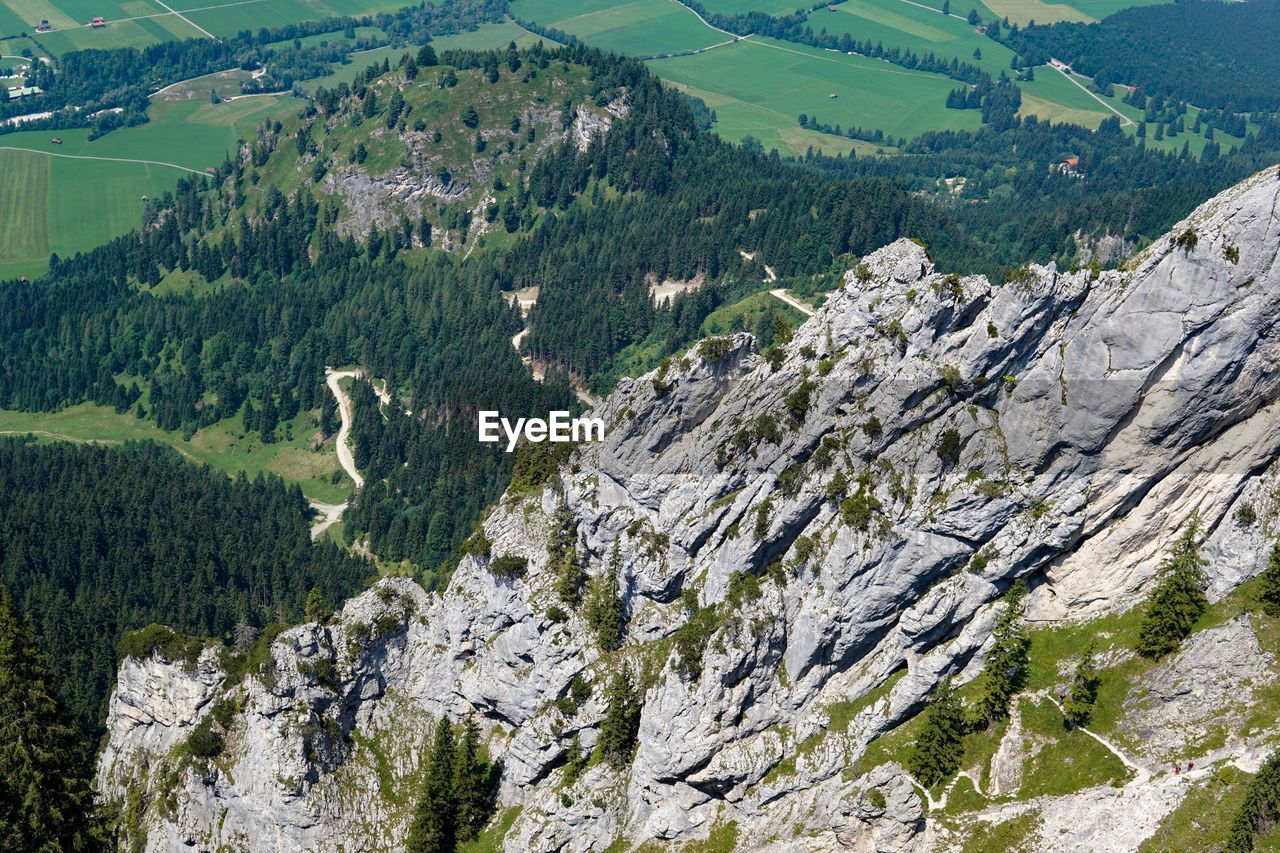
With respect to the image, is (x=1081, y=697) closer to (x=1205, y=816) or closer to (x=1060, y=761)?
(x=1060, y=761)

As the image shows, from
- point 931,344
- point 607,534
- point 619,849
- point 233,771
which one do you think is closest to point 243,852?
point 233,771

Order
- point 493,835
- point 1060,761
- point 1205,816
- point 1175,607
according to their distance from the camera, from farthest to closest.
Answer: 1. point 493,835
2. point 1175,607
3. point 1060,761
4. point 1205,816

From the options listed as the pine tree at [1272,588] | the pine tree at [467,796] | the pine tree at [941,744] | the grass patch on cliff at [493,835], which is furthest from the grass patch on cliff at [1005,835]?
the pine tree at [467,796]

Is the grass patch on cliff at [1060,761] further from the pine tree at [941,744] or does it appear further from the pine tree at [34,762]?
the pine tree at [34,762]

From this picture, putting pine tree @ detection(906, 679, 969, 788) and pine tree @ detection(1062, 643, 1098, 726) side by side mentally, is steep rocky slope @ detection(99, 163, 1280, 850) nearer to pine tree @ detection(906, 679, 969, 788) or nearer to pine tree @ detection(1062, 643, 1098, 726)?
pine tree @ detection(906, 679, 969, 788)

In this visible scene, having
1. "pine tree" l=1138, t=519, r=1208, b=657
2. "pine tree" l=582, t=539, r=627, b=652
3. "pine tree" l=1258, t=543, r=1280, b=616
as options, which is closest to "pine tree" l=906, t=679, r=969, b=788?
"pine tree" l=1138, t=519, r=1208, b=657

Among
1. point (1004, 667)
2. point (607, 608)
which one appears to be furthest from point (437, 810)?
point (1004, 667)
